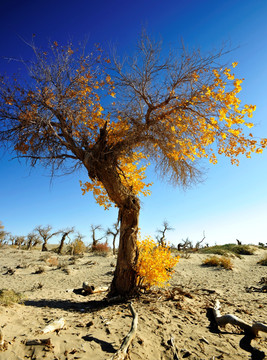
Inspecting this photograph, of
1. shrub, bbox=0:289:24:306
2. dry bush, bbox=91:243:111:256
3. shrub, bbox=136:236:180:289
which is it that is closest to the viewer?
shrub, bbox=0:289:24:306

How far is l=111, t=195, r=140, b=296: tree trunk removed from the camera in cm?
572

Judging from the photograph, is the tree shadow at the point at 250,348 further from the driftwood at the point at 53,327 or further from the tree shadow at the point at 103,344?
the driftwood at the point at 53,327

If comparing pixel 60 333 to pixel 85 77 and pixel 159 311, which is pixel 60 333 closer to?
pixel 159 311

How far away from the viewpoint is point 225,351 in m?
3.14

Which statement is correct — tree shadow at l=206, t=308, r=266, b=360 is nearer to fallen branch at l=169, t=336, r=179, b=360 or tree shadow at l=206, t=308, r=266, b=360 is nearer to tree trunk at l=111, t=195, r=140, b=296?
fallen branch at l=169, t=336, r=179, b=360

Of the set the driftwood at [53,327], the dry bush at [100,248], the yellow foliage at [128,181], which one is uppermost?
the yellow foliage at [128,181]

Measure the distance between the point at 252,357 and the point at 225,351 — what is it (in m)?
0.37

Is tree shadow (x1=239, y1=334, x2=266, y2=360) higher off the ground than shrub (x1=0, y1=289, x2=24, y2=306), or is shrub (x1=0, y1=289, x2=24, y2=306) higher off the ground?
shrub (x1=0, y1=289, x2=24, y2=306)

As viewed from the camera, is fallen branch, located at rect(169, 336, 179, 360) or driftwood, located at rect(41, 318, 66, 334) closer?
fallen branch, located at rect(169, 336, 179, 360)

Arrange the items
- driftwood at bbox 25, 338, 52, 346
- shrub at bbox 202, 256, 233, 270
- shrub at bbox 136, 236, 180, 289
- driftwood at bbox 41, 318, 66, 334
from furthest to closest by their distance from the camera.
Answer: shrub at bbox 202, 256, 233, 270 → shrub at bbox 136, 236, 180, 289 → driftwood at bbox 41, 318, 66, 334 → driftwood at bbox 25, 338, 52, 346

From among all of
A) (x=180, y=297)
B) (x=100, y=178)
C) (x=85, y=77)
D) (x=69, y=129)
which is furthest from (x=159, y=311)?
(x=85, y=77)

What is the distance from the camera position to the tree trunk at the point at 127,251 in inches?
225

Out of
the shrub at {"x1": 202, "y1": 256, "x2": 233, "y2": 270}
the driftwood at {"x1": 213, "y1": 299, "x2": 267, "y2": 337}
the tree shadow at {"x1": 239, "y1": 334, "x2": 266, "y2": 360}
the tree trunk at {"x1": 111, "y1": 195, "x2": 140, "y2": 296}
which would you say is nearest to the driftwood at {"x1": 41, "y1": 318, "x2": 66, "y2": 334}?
the tree trunk at {"x1": 111, "y1": 195, "x2": 140, "y2": 296}

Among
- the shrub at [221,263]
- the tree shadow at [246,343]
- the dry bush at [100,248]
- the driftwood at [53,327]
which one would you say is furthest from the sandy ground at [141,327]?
the dry bush at [100,248]
